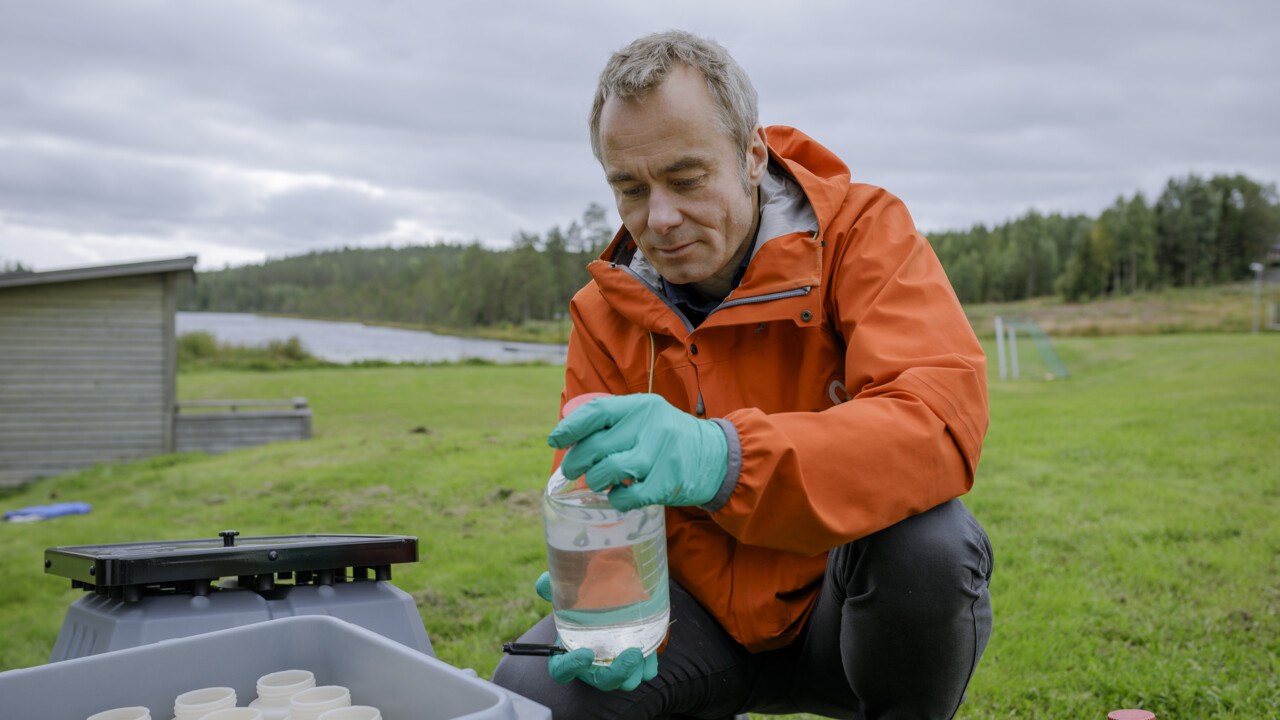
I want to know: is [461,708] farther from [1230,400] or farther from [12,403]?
[12,403]

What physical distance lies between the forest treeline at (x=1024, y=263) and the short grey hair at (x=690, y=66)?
47.6 m

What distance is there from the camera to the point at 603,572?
188 centimetres

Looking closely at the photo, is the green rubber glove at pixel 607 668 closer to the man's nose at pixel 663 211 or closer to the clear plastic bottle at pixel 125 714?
the clear plastic bottle at pixel 125 714

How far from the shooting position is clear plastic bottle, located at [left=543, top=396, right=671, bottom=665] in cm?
187

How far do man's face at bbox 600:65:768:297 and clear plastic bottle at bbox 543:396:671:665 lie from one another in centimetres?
59

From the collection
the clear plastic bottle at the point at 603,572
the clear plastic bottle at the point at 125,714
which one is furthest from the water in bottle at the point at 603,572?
the clear plastic bottle at the point at 125,714

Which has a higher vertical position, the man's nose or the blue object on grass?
the man's nose

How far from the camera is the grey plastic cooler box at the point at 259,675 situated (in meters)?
1.49

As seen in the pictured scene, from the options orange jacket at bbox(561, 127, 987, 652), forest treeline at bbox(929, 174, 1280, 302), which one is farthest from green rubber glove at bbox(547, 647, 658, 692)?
forest treeline at bbox(929, 174, 1280, 302)

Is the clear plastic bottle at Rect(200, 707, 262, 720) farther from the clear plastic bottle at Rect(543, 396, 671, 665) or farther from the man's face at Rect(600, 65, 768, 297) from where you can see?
the man's face at Rect(600, 65, 768, 297)

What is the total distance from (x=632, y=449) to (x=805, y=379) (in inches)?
29.0

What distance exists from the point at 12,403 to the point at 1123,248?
77.4 metres

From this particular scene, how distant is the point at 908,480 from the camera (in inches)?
66.9

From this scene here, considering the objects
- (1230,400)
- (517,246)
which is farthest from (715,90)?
(517,246)
